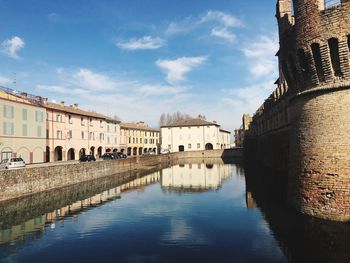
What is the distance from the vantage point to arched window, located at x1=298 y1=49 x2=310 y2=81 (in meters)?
14.5

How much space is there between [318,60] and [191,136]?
7837cm

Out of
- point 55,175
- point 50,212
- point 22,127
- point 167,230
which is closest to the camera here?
point 167,230

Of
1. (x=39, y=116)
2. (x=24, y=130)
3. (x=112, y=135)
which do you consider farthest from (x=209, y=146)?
(x=24, y=130)

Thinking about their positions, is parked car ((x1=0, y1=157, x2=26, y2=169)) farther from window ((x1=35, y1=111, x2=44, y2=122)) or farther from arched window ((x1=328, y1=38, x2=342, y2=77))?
arched window ((x1=328, y1=38, x2=342, y2=77))

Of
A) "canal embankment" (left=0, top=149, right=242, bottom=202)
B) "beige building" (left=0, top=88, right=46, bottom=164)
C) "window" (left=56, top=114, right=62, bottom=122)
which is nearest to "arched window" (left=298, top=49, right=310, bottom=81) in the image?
"canal embankment" (left=0, top=149, right=242, bottom=202)

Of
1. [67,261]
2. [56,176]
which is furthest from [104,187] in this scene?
[67,261]

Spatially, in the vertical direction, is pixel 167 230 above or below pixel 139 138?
below

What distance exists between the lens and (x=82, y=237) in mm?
15133

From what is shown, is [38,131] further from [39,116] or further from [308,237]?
[308,237]

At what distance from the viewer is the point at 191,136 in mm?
92062

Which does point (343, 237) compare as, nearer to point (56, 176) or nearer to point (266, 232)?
point (266, 232)

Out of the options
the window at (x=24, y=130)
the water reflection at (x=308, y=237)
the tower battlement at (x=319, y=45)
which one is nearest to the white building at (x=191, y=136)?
the window at (x=24, y=130)

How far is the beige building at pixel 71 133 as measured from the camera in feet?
158

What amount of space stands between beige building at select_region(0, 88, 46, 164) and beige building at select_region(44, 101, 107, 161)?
4.67 m
